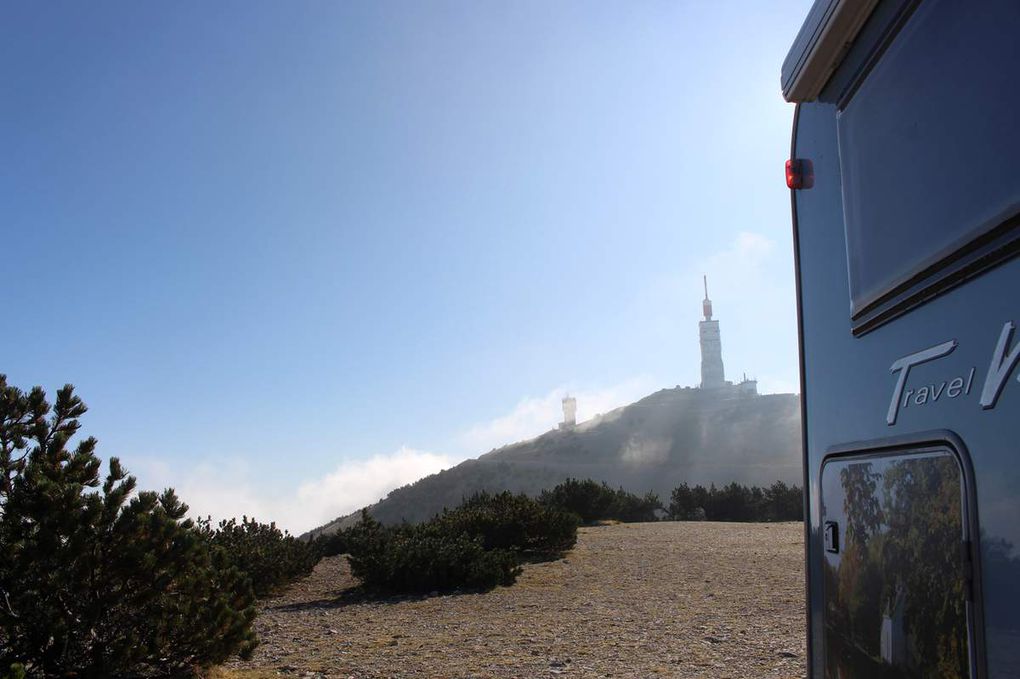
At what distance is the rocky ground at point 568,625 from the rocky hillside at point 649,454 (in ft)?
109

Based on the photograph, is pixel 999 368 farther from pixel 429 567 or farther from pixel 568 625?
pixel 429 567

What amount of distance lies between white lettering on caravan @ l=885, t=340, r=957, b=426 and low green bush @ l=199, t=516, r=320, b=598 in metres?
7.55

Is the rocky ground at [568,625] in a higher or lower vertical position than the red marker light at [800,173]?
lower

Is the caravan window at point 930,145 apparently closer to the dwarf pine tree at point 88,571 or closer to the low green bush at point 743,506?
the dwarf pine tree at point 88,571

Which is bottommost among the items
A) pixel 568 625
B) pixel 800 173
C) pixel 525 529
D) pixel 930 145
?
pixel 568 625

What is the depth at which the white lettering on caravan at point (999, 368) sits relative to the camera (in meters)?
1.59

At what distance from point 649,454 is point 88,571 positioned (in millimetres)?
62844

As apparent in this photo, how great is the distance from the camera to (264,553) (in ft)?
30.3

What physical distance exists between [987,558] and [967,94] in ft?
3.32

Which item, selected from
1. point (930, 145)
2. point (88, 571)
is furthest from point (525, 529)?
point (930, 145)

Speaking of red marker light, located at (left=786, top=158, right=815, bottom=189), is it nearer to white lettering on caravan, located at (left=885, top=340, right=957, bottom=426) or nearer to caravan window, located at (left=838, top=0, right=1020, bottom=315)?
caravan window, located at (left=838, top=0, right=1020, bottom=315)

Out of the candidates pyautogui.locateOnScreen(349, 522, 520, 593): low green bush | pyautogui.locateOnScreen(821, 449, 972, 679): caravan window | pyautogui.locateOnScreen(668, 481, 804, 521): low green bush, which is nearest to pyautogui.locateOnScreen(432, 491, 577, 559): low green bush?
pyautogui.locateOnScreen(349, 522, 520, 593): low green bush

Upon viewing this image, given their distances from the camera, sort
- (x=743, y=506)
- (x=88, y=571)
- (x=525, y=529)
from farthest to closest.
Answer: (x=743, y=506)
(x=525, y=529)
(x=88, y=571)

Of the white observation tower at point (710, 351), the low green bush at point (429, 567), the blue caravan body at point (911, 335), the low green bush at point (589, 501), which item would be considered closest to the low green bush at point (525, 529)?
the low green bush at point (429, 567)
